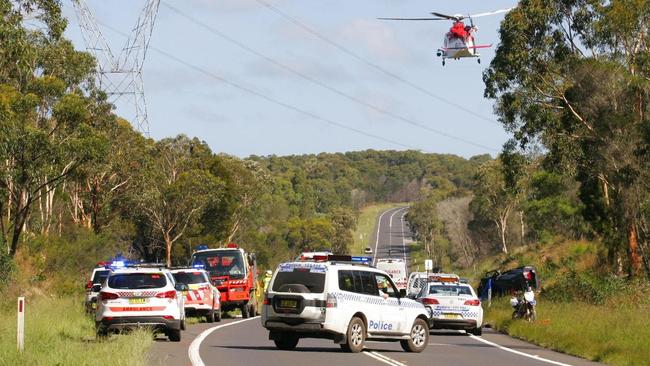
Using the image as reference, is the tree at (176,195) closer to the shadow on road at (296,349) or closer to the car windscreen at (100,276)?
the car windscreen at (100,276)

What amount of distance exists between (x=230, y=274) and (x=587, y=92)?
16.6m

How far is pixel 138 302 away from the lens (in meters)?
23.8

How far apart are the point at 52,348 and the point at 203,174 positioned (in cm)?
6253

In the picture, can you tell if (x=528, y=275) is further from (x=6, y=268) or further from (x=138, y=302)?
(x=138, y=302)

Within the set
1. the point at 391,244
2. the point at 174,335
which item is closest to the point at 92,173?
the point at 174,335

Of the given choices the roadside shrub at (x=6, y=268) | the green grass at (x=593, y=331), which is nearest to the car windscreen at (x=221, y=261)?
the roadside shrub at (x=6, y=268)

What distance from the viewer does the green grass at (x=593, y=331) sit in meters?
22.2

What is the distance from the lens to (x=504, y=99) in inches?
1973

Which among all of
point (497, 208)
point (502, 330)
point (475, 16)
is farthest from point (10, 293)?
point (497, 208)

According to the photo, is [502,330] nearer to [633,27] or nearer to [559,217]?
[633,27]

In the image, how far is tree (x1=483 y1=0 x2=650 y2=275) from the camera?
1724 inches

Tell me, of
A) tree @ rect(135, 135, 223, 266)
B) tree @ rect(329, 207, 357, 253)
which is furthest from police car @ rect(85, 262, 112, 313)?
tree @ rect(329, 207, 357, 253)

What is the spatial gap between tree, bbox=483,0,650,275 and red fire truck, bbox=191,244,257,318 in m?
14.8

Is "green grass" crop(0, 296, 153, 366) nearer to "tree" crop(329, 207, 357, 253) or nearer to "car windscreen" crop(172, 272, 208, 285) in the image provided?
"car windscreen" crop(172, 272, 208, 285)
